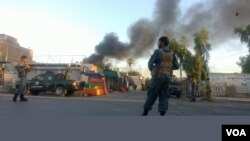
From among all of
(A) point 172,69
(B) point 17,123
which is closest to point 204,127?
(B) point 17,123

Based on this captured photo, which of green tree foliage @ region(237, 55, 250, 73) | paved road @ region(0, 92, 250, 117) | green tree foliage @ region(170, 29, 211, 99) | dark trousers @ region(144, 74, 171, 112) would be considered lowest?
paved road @ region(0, 92, 250, 117)

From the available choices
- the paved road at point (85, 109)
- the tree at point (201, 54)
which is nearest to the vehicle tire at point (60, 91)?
the tree at point (201, 54)

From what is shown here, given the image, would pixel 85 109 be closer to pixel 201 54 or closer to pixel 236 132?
pixel 236 132

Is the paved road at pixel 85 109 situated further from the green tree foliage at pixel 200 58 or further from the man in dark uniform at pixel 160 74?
the green tree foliage at pixel 200 58

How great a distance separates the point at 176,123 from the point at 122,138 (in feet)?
2.80

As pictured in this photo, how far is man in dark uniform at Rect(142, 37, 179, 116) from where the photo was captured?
647 centimetres

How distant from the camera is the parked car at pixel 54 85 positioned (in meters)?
23.8

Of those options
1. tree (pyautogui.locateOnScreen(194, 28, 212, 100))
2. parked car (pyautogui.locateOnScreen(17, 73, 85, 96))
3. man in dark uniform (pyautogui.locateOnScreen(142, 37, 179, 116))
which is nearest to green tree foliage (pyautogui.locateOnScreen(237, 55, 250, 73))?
tree (pyautogui.locateOnScreen(194, 28, 212, 100))

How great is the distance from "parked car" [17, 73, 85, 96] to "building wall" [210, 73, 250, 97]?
16.9 meters

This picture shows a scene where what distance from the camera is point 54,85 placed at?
24016 millimetres

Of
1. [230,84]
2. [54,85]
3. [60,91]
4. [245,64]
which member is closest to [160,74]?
[60,91]

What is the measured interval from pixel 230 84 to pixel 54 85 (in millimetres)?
19952

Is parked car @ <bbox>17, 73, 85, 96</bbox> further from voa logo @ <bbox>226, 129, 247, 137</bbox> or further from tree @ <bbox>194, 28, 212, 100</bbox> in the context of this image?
voa logo @ <bbox>226, 129, 247, 137</bbox>

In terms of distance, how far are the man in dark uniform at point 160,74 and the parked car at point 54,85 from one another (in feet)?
57.9
